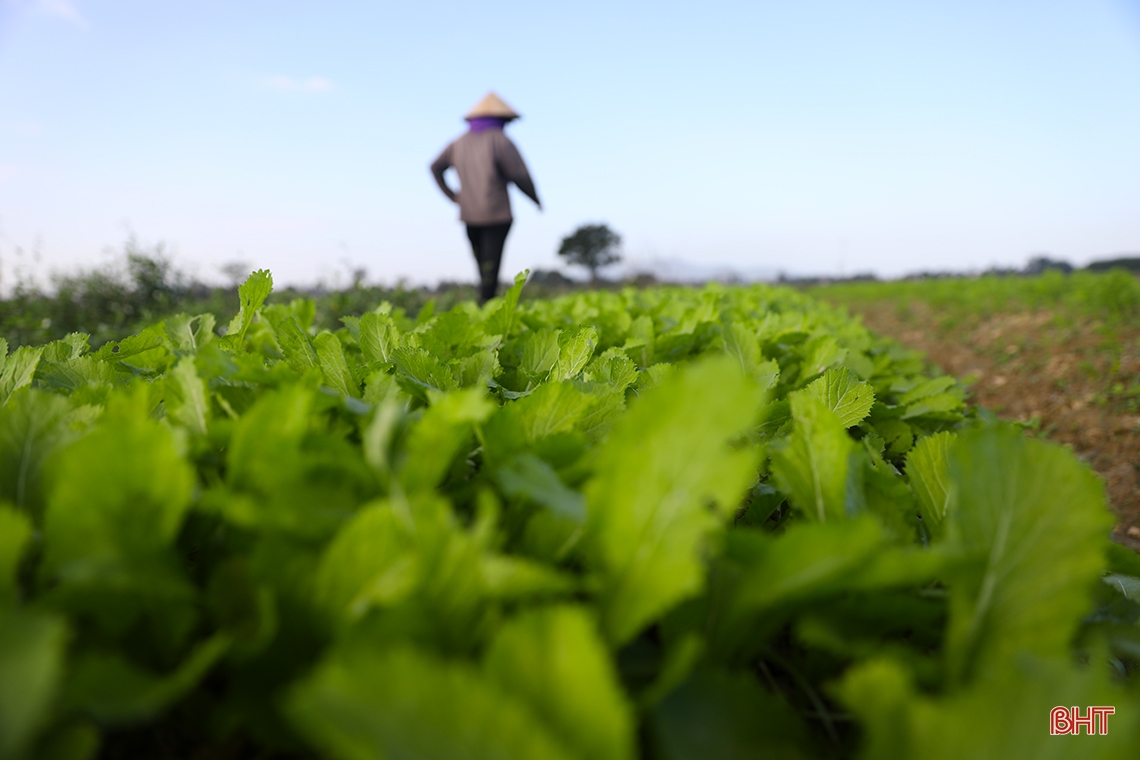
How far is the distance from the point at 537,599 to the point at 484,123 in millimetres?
9353

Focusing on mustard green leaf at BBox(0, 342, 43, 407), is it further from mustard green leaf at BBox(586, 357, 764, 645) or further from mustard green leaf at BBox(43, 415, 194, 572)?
mustard green leaf at BBox(586, 357, 764, 645)

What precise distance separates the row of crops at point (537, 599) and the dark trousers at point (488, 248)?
8.44 m

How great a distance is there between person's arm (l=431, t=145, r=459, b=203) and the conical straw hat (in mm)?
647

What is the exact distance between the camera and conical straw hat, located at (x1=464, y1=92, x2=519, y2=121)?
29.3ft

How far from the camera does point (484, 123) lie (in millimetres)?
8977

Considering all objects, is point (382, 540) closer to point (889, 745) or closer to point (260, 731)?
point (260, 731)

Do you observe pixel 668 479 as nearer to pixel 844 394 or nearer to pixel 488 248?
pixel 844 394

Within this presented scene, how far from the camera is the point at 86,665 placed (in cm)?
50

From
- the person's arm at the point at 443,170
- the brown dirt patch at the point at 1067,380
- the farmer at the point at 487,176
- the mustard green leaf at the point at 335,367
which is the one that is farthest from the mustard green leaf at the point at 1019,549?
the person's arm at the point at 443,170

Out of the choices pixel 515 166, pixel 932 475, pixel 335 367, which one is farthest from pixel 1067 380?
pixel 335 367

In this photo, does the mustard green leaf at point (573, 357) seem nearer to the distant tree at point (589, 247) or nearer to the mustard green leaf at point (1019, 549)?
the mustard green leaf at point (1019, 549)

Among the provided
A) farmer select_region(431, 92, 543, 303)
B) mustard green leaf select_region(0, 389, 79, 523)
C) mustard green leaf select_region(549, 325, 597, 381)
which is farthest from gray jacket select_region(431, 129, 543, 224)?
mustard green leaf select_region(0, 389, 79, 523)

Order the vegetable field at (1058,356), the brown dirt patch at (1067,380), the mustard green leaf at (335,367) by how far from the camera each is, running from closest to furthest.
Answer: the mustard green leaf at (335,367), the brown dirt patch at (1067,380), the vegetable field at (1058,356)

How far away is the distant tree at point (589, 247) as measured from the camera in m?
47.2
